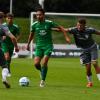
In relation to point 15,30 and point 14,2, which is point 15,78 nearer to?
point 15,30

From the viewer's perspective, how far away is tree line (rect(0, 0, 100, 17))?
79125 mm

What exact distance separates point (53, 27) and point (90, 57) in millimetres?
1498

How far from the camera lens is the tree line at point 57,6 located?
79125 millimetres


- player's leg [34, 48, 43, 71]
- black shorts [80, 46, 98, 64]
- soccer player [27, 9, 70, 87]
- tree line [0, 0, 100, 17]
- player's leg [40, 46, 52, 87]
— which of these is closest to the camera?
player's leg [40, 46, 52, 87]

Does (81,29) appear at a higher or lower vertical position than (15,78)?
higher

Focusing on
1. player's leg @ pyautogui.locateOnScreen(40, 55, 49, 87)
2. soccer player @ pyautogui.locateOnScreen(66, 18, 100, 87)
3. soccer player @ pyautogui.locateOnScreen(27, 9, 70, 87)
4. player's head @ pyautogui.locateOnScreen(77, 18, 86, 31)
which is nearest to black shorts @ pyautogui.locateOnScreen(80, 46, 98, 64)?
soccer player @ pyautogui.locateOnScreen(66, 18, 100, 87)

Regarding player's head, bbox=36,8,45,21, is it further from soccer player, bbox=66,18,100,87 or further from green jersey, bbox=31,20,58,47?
soccer player, bbox=66,18,100,87

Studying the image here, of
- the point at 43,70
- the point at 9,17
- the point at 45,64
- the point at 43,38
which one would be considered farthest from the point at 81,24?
the point at 9,17

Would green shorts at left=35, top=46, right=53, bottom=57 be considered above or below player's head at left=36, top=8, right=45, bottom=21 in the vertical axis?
below

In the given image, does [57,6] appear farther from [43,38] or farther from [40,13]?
[40,13]

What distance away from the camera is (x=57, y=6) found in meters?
79.5

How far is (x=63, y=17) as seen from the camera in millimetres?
45125

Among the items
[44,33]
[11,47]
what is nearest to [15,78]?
[11,47]

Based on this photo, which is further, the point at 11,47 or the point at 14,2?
the point at 14,2
